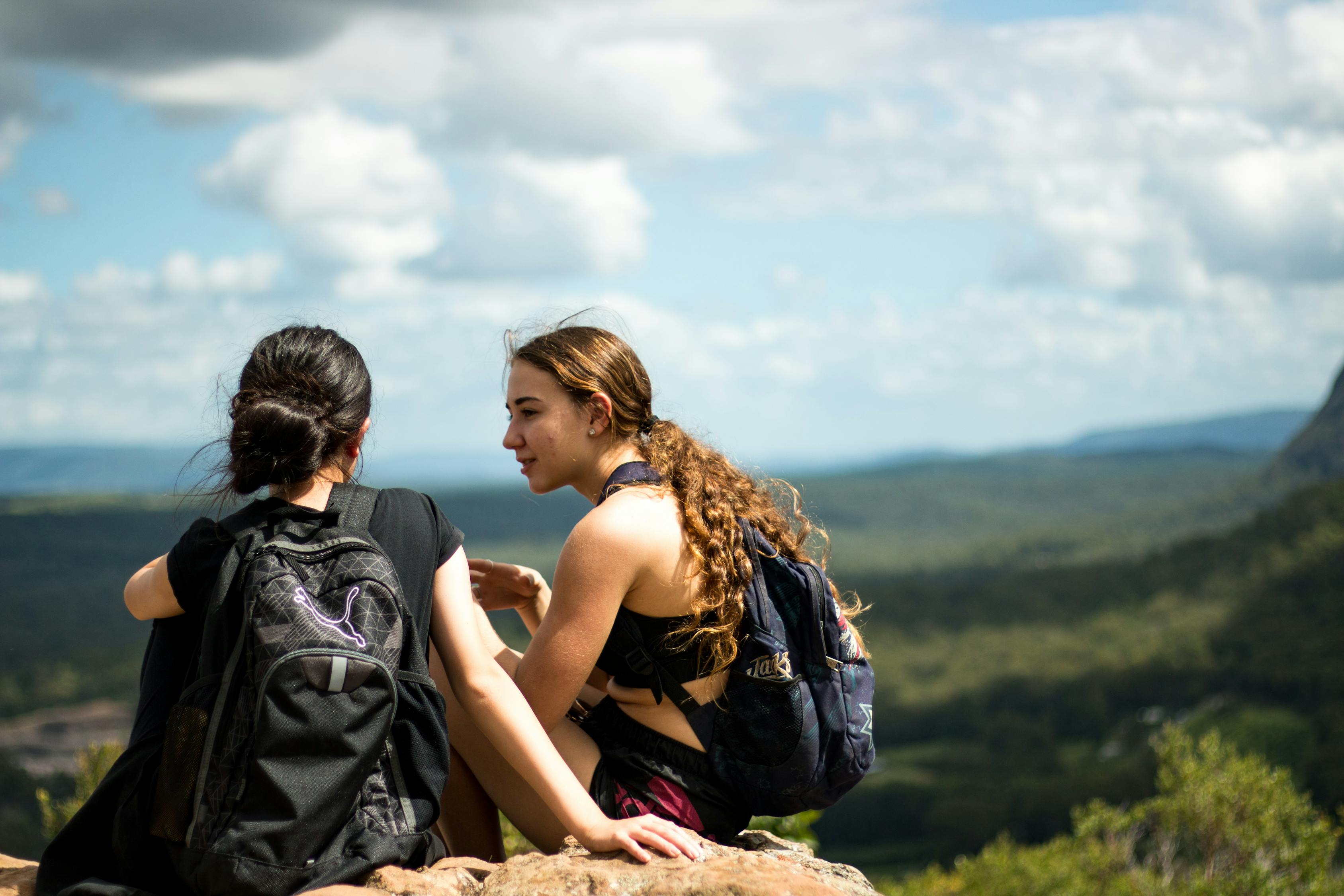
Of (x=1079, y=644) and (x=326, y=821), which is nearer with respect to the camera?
(x=326, y=821)

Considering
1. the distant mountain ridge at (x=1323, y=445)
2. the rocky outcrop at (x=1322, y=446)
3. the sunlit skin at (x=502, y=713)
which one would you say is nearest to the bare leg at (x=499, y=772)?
the sunlit skin at (x=502, y=713)

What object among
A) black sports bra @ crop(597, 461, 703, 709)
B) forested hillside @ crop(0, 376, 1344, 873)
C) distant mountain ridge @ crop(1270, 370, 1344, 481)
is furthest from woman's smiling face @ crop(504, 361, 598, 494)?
distant mountain ridge @ crop(1270, 370, 1344, 481)

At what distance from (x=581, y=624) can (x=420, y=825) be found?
76 cm

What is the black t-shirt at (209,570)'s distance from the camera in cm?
308

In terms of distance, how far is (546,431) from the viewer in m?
4.00

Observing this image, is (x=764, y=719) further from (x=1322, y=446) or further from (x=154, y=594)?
(x=1322, y=446)

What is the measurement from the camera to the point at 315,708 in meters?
2.86

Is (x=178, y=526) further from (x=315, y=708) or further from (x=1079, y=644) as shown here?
(x=1079, y=644)

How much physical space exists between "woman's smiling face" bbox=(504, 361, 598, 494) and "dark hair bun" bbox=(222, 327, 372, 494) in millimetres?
758

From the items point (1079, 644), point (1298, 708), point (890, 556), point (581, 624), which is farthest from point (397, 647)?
point (890, 556)

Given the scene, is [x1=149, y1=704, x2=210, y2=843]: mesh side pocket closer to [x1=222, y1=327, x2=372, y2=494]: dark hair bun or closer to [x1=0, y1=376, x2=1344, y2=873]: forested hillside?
[x1=222, y1=327, x2=372, y2=494]: dark hair bun

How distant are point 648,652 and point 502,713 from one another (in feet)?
1.98

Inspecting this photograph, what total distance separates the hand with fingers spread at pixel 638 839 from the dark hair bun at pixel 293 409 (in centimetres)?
133

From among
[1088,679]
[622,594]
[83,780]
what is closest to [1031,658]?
[1088,679]
